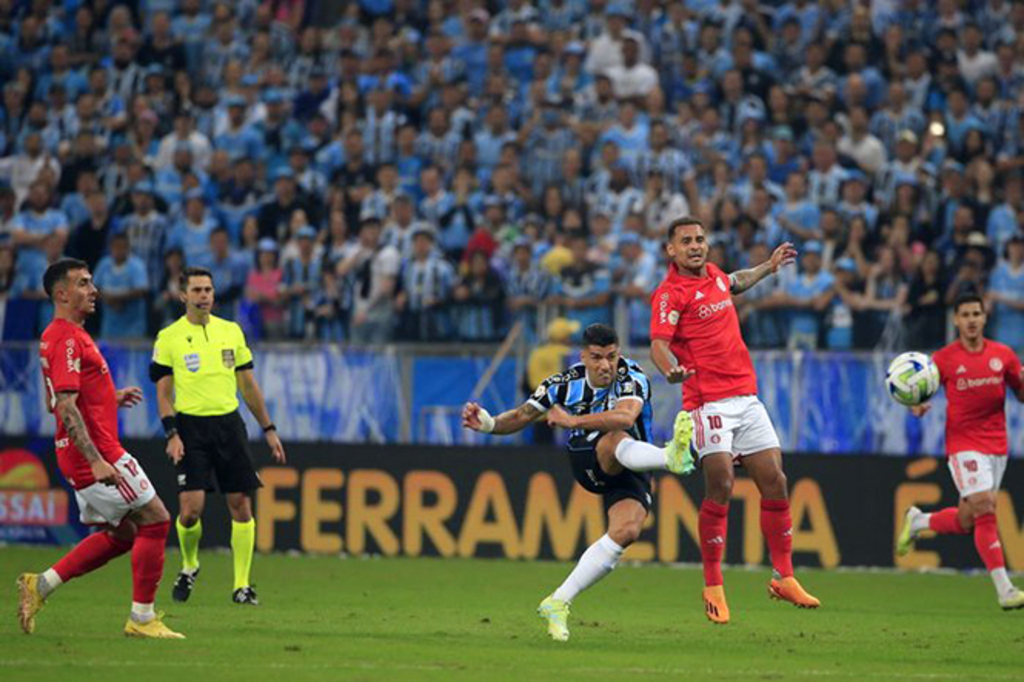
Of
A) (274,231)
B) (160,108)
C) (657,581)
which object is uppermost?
(160,108)

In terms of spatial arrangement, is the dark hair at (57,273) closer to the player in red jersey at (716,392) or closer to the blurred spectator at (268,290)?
the player in red jersey at (716,392)

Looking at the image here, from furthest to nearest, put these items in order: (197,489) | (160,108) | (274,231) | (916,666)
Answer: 1. (160,108)
2. (274,231)
3. (197,489)
4. (916,666)

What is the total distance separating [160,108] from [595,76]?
20.1ft

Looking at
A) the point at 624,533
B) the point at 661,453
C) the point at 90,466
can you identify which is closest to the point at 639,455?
the point at 661,453

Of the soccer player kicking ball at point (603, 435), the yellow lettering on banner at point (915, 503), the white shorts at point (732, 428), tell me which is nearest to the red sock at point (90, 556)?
the soccer player kicking ball at point (603, 435)

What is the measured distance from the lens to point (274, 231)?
22.4 metres

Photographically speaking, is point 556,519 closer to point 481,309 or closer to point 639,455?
point 481,309

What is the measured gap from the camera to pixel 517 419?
1167cm

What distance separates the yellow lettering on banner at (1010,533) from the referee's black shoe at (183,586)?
8140mm

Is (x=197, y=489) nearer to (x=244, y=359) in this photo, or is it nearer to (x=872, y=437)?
(x=244, y=359)

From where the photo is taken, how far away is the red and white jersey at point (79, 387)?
10648 mm

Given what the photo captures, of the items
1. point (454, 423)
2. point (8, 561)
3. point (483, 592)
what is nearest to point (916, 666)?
point (483, 592)

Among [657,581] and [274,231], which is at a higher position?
[274,231]

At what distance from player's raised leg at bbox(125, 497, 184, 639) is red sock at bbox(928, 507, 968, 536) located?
6.06m
